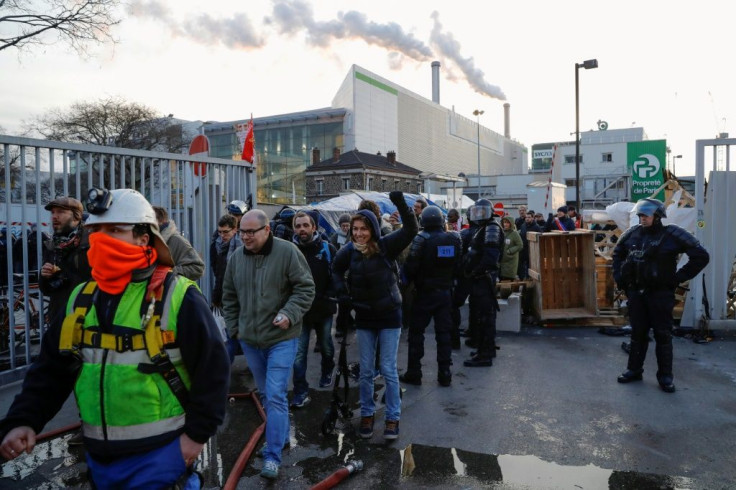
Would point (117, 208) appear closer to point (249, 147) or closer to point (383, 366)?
point (383, 366)

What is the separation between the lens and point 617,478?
12.8 ft

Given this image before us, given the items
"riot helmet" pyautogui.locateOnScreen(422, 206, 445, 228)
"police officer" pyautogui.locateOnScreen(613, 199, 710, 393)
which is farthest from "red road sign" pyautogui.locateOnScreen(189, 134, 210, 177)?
"police officer" pyautogui.locateOnScreen(613, 199, 710, 393)

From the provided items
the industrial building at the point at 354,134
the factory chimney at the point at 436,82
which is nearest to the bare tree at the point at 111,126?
the industrial building at the point at 354,134

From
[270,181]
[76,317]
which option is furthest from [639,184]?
[270,181]

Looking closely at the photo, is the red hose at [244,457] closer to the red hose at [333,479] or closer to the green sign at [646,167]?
the red hose at [333,479]

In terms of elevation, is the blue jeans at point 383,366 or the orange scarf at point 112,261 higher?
the orange scarf at point 112,261

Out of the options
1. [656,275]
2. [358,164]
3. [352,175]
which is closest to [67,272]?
[656,275]

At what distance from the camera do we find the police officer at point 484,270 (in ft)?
22.6

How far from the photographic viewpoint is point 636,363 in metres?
6.05

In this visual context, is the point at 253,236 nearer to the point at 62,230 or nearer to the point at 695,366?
the point at 62,230

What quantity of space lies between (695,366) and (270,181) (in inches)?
2687

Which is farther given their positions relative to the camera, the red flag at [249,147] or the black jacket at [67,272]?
the red flag at [249,147]

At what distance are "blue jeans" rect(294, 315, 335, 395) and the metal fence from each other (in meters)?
2.11

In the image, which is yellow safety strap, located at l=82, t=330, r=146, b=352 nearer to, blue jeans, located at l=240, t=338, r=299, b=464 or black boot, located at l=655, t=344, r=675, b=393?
blue jeans, located at l=240, t=338, r=299, b=464
